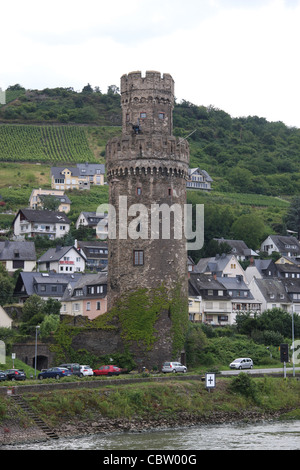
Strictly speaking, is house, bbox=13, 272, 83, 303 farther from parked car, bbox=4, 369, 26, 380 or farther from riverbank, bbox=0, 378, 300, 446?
riverbank, bbox=0, 378, 300, 446

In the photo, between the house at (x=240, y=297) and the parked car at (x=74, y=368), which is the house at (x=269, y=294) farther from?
the parked car at (x=74, y=368)

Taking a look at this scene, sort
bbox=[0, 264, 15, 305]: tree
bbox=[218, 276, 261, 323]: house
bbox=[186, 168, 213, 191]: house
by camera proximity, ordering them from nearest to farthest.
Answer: bbox=[0, 264, 15, 305]: tree → bbox=[218, 276, 261, 323]: house → bbox=[186, 168, 213, 191]: house

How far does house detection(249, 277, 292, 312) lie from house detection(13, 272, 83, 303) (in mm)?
23699

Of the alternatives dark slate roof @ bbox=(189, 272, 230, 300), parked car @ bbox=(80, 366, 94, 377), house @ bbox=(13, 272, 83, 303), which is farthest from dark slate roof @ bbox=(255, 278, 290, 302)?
parked car @ bbox=(80, 366, 94, 377)

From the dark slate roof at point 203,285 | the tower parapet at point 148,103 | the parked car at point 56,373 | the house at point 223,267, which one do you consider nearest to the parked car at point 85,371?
the parked car at point 56,373

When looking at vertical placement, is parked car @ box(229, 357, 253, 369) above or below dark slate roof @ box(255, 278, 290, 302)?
below

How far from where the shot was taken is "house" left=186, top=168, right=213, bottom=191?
183 meters

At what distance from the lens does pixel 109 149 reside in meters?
64.0

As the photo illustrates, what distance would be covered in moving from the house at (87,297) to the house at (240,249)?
141 ft

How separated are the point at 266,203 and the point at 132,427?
137 m

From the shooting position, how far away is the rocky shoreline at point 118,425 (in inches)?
1617
